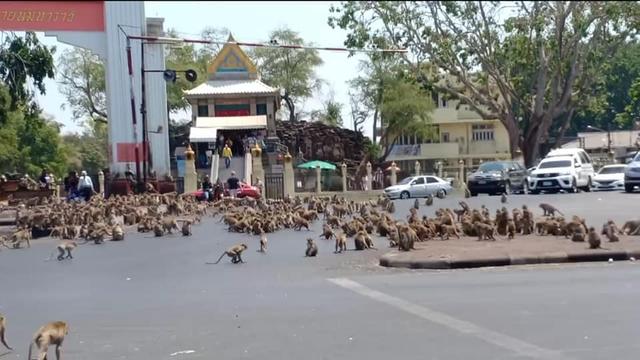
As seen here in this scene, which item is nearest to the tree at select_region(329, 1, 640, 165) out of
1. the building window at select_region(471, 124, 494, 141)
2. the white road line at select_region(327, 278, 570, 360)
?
the building window at select_region(471, 124, 494, 141)

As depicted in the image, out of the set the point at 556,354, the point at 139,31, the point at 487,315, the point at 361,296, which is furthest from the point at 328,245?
the point at 139,31

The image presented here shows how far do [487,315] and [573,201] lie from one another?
2235cm

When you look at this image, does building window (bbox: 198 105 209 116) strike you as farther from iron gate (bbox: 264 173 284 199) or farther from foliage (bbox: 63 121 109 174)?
foliage (bbox: 63 121 109 174)

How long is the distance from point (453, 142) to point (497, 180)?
39.1 m

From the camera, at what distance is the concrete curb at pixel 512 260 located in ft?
54.6

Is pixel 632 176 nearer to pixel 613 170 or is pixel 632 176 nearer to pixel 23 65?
pixel 613 170

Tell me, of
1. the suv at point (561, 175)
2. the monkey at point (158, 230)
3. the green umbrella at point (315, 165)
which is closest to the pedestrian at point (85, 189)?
the monkey at point (158, 230)

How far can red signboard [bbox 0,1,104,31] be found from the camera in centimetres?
4291

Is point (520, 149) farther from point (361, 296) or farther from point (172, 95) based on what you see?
point (361, 296)

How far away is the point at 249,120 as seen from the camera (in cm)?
5925

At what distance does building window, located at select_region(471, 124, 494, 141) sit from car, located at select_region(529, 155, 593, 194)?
39.7 metres

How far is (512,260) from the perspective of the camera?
16.8 m

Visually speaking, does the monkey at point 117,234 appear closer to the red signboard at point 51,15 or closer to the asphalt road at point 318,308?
the asphalt road at point 318,308

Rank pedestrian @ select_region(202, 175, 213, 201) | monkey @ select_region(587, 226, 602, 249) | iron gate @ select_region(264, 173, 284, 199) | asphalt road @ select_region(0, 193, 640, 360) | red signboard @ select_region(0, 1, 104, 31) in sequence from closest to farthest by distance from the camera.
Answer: asphalt road @ select_region(0, 193, 640, 360) < monkey @ select_region(587, 226, 602, 249) < pedestrian @ select_region(202, 175, 213, 201) < red signboard @ select_region(0, 1, 104, 31) < iron gate @ select_region(264, 173, 284, 199)
